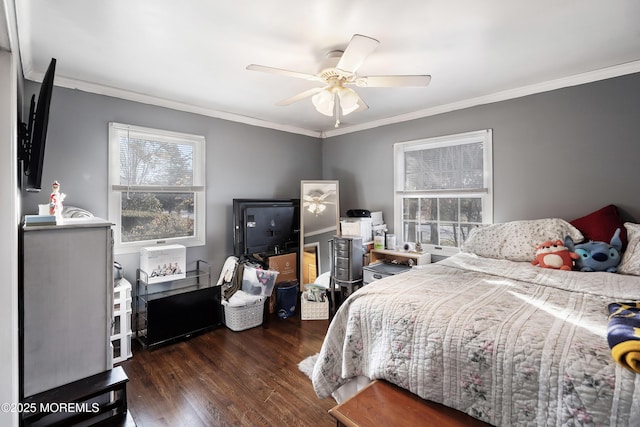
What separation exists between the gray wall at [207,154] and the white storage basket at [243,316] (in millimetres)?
643

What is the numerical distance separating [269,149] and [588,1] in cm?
327

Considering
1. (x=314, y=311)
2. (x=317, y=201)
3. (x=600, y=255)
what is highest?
(x=317, y=201)

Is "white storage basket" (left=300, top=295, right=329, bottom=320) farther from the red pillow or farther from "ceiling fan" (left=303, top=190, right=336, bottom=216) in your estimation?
the red pillow

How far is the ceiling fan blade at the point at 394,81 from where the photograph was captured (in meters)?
2.04

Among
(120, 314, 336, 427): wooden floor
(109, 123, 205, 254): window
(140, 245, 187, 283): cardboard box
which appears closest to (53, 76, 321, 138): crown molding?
(109, 123, 205, 254): window

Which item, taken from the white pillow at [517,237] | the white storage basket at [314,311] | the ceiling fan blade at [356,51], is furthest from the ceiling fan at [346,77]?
the white storage basket at [314,311]

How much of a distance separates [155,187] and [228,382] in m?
2.03

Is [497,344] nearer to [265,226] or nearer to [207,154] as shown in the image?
[265,226]

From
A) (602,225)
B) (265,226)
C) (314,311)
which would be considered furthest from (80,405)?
(602,225)

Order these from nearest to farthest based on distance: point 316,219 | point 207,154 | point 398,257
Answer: point 207,154, point 398,257, point 316,219

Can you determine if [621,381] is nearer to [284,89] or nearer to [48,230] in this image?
[48,230]

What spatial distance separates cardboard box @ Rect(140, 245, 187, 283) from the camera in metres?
2.87

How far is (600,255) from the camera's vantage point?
2.20m

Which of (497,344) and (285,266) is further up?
(497,344)
